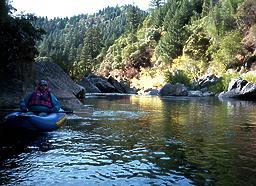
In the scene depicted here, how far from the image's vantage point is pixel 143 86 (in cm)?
7962

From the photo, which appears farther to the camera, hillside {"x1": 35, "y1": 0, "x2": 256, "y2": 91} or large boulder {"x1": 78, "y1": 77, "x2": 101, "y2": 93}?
hillside {"x1": 35, "y1": 0, "x2": 256, "y2": 91}

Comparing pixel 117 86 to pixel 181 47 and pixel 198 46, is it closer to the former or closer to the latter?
pixel 198 46

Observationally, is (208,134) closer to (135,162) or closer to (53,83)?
(135,162)

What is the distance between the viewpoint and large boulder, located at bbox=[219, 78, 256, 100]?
43669 mm

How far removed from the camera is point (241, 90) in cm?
4503

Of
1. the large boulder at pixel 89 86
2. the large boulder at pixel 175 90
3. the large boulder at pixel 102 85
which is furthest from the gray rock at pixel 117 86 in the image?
the large boulder at pixel 175 90

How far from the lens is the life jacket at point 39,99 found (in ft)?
50.3

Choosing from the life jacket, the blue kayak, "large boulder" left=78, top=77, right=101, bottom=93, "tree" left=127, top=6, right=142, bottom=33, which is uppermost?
"tree" left=127, top=6, right=142, bottom=33

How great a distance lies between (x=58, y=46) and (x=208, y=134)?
165 metres

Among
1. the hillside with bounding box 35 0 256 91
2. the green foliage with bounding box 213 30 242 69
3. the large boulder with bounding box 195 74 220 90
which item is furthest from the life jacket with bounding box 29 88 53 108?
the green foliage with bounding box 213 30 242 69

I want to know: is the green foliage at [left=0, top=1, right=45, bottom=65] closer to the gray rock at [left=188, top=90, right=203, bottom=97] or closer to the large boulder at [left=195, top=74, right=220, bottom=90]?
the gray rock at [left=188, top=90, right=203, bottom=97]

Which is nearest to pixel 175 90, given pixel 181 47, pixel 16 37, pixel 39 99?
pixel 181 47

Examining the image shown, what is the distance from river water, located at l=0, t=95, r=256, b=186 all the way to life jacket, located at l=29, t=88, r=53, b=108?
127 centimetres

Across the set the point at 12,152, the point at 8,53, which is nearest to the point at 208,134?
the point at 12,152
